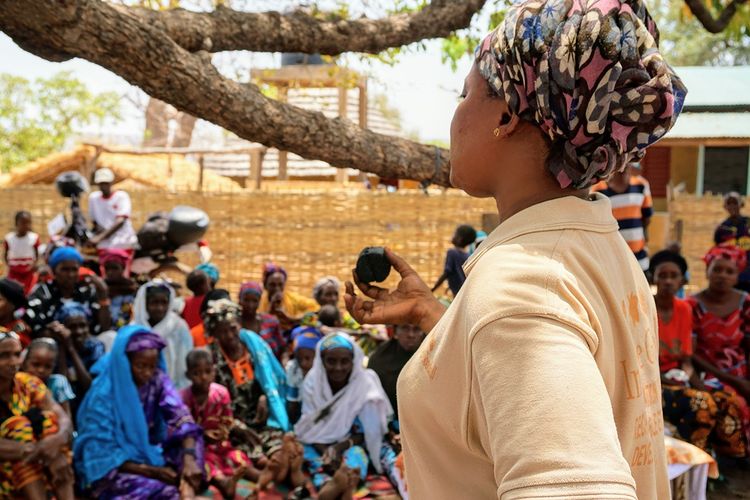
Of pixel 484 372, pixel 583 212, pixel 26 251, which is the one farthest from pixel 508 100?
pixel 26 251

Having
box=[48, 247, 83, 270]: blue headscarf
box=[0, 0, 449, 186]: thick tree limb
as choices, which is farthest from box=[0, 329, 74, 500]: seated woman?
box=[0, 0, 449, 186]: thick tree limb

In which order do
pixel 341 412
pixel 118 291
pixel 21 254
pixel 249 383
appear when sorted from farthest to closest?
1. pixel 21 254
2. pixel 118 291
3. pixel 249 383
4. pixel 341 412

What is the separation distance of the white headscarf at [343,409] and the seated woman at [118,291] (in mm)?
2179

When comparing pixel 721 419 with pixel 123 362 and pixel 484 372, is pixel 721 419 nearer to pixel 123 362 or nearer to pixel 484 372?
pixel 123 362

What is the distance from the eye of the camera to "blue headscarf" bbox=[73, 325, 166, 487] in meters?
5.11

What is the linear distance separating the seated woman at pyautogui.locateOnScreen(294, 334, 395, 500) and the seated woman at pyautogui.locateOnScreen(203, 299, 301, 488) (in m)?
0.28

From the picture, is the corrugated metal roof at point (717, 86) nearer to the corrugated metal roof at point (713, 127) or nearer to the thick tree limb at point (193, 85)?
the corrugated metal roof at point (713, 127)

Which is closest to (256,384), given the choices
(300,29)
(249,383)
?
(249,383)

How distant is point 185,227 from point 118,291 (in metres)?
1.60

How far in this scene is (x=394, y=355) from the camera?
630 centimetres

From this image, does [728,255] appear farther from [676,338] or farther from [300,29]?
[300,29]

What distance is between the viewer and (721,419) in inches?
217

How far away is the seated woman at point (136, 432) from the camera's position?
5.08 meters

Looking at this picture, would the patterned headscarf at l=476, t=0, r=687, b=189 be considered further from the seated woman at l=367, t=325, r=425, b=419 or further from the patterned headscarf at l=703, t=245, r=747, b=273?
the patterned headscarf at l=703, t=245, r=747, b=273
